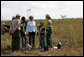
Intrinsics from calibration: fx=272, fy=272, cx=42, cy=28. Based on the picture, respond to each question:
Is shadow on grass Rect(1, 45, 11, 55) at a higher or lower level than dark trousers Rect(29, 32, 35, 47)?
lower

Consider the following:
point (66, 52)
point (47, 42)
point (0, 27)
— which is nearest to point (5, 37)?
point (0, 27)

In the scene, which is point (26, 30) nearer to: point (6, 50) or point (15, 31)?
point (15, 31)

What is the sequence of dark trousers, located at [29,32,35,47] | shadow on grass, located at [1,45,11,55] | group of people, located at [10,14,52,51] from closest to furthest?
1. shadow on grass, located at [1,45,11,55]
2. group of people, located at [10,14,52,51]
3. dark trousers, located at [29,32,35,47]

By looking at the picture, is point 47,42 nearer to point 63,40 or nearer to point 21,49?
point 21,49

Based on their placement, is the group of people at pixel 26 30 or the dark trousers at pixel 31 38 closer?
the group of people at pixel 26 30

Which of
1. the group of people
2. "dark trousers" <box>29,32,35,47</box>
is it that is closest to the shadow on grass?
the group of people

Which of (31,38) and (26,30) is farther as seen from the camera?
(31,38)

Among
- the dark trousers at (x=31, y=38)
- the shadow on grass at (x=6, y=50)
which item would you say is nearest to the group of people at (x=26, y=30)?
the dark trousers at (x=31, y=38)

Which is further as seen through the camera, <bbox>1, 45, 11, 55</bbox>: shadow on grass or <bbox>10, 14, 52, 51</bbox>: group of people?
<bbox>10, 14, 52, 51</bbox>: group of people

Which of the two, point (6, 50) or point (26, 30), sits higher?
point (26, 30)

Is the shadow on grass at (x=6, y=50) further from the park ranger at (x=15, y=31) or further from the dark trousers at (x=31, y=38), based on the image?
the dark trousers at (x=31, y=38)

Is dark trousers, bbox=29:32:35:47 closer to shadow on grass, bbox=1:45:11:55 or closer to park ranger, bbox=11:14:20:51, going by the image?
park ranger, bbox=11:14:20:51

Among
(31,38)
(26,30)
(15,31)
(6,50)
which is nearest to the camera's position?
(15,31)

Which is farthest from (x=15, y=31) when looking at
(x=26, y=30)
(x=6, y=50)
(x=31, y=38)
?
(x=31, y=38)
